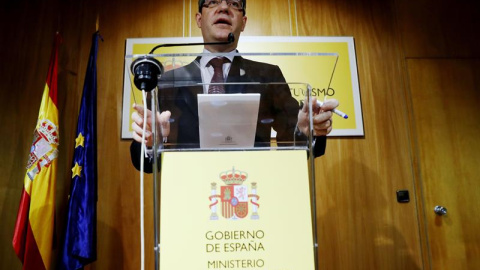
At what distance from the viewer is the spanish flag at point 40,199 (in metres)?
2.12

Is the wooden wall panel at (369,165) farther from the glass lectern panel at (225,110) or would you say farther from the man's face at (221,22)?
the glass lectern panel at (225,110)

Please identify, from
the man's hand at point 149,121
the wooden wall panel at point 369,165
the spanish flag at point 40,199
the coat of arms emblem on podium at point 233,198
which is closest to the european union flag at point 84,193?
the spanish flag at point 40,199

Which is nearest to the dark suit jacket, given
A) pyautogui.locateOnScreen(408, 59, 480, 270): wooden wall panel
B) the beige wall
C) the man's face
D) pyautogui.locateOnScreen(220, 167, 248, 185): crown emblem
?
pyautogui.locateOnScreen(220, 167, 248, 185): crown emblem

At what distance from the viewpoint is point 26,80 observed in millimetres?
2648

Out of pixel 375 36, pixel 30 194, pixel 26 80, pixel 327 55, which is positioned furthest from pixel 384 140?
pixel 26 80

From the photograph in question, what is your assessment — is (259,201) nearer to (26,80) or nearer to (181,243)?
(181,243)

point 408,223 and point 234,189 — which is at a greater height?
point 234,189

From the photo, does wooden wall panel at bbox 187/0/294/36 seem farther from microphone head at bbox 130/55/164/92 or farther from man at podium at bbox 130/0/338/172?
microphone head at bbox 130/55/164/92

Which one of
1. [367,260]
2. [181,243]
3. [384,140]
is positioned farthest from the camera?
[384,140]

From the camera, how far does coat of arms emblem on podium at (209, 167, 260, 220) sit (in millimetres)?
904

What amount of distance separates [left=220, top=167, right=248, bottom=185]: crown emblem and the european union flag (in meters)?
1.54

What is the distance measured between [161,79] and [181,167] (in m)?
0.28

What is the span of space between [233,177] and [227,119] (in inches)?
6.9

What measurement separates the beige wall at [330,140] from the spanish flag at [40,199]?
25cm
